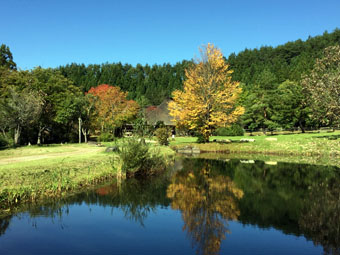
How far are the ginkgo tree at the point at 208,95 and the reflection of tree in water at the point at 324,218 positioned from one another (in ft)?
54.9

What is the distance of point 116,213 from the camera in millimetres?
9211

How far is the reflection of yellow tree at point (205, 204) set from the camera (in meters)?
7.25

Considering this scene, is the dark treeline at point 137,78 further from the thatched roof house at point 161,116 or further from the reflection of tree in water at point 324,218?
the reflection of tree in water at point 324,218

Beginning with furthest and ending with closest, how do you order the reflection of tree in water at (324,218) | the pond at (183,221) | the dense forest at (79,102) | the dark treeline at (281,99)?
1. the dark treeline at (281,99)
2. the dense forest at (79,102)
3. the reflection of tree in water at (324,218)
4. the pond at (183,221)

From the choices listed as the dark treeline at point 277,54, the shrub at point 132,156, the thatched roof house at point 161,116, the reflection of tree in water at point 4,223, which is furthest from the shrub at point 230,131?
the dark treeline at point 277,54

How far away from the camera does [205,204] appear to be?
994cm

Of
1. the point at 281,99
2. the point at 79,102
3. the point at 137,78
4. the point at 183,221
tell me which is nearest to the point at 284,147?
the point at 183,221

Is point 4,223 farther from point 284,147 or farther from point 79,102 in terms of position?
point 79,102

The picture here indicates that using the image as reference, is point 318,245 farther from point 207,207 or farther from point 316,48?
point 316,48

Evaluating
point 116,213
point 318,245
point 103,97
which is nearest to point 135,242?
point 116,213

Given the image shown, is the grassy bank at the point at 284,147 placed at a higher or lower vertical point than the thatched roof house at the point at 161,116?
lower

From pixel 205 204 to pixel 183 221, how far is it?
176 cm

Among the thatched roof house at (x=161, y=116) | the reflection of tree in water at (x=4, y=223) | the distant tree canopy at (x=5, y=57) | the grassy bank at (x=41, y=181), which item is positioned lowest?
the reflection of tree in water at (x=4, y=223)

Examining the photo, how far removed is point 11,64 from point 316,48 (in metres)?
85.7
